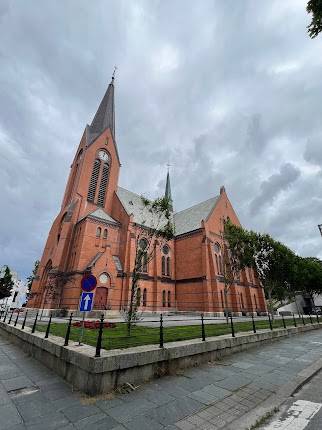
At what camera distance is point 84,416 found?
4008 mm

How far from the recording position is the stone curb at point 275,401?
3.85m

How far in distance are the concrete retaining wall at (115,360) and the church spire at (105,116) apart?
125 feet

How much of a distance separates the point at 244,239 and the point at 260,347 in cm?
1318

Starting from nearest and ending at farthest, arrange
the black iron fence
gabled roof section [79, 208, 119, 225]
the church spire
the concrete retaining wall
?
the concrete retaining wall < the black iron fence < gabled roof section [79, 208, 119, 225] < the church spire

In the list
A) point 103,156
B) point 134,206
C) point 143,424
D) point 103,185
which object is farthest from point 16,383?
point 103,156

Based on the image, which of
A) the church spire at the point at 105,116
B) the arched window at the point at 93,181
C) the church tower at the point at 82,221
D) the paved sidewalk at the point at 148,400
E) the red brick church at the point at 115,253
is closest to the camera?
the paved sidewalk at the point at 148,400

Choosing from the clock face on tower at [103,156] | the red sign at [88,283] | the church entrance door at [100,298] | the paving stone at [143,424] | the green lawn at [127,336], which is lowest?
the paving stone at [143,424]

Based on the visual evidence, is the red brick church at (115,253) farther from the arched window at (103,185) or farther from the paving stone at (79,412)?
the paving stone at (79,412)

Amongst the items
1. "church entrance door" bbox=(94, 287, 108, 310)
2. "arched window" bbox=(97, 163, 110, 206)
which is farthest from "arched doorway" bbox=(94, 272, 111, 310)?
"arched window" bbox=(97, 163, 110, 206)

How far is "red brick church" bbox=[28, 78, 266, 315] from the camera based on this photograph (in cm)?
2568

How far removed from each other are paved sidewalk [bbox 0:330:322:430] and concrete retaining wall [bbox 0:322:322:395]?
24 centimetres

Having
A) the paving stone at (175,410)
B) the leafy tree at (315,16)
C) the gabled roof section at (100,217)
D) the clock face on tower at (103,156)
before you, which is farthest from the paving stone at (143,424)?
the clock face on tower at (103,156)

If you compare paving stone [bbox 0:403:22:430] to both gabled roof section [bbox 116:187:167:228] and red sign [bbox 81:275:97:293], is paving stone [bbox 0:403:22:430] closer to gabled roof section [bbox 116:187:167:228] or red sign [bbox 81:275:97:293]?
red sign [bbox 81:275:97:293]

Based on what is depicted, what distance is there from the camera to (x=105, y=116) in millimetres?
42344
